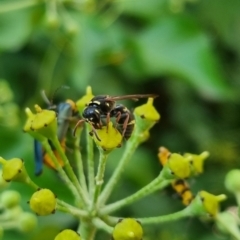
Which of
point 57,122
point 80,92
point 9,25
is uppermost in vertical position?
point 57,122

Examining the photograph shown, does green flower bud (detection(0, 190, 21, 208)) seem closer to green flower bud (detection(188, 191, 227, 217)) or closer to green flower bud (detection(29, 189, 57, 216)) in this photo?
green flower bud (detection(29, 189, 57, 216))

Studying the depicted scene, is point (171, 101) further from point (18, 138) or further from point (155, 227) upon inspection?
point (18, 138)

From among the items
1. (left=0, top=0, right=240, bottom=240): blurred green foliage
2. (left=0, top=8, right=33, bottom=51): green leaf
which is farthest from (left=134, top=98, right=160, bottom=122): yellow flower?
(left=0, top=8, right=33, bottom=51): green leaf

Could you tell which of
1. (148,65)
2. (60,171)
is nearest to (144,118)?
(60,171)

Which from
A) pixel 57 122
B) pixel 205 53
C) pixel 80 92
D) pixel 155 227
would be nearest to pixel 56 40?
pixel 80 92

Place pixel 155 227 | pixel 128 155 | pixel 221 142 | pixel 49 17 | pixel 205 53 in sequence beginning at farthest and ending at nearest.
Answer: pixel 221 142 < pixel 205 53 < pixel 155 227 < pixel 49 17 < pixel 128 155

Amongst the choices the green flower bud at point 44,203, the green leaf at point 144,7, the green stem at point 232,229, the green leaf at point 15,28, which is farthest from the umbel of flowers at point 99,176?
the green leaf at point 144,7

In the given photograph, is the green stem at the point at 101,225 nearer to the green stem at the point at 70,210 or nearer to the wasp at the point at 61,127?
the green stem at the point at 70,210
